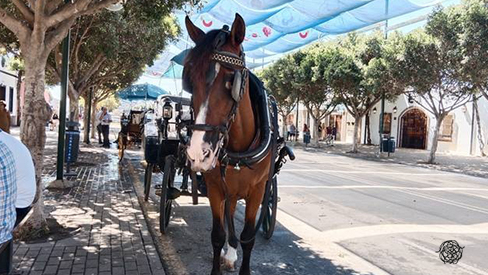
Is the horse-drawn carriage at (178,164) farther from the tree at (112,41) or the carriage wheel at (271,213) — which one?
the tree at (112,41)

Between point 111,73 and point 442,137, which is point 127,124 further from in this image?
point 442,137

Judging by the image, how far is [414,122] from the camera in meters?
31.9

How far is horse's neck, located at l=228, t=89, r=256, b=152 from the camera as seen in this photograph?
3457 mm

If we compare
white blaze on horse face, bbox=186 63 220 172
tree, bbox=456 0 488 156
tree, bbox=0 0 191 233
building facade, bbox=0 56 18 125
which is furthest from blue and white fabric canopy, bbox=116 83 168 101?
white blaze on horse face, bbox=186 63 220 172

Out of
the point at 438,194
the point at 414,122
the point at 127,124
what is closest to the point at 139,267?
the point at 438,194

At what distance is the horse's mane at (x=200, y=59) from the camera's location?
2.95 metres

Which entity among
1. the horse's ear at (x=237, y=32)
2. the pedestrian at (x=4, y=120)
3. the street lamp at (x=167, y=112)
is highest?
the horse's ear at (x=237, y=32)

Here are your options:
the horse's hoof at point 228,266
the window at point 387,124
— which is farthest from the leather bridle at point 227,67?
the window at point 387,124

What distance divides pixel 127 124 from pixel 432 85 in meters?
13.4

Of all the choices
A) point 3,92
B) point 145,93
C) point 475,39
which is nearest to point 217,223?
point 475,39

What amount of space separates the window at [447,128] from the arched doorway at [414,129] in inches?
83.5

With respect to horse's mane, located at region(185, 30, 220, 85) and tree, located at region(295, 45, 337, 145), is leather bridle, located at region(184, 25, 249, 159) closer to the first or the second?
horse's mane, located at region(185, 30, 220, 85)

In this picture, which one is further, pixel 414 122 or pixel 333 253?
pixel 414 122

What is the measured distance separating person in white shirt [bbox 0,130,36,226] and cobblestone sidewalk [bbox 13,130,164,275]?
1.03 meters
